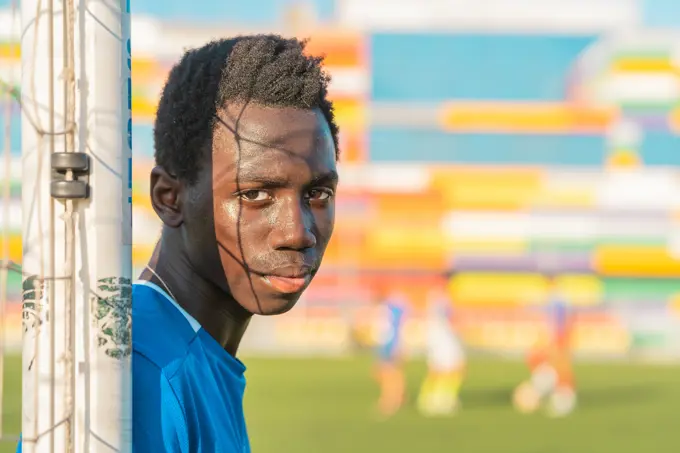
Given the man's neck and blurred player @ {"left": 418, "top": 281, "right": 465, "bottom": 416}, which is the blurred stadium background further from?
the man's neck

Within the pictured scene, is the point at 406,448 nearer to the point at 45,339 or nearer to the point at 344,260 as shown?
the point at 45,339

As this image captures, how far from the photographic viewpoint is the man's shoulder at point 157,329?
5.08 feet

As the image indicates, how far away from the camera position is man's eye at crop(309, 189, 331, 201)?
5.69 ft

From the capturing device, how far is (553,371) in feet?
54.8

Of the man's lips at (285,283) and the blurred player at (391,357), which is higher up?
the man's lips at (285,283)

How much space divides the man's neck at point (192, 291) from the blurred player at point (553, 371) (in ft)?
45.3

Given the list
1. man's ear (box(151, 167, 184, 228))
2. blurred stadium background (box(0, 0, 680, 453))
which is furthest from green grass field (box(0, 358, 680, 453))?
blurred stadium background (box(0, 0, 680, 453))

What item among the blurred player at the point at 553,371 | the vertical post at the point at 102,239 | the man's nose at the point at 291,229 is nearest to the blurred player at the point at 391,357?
the blurred player at the point at 553,371

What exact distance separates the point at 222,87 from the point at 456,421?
12300mm

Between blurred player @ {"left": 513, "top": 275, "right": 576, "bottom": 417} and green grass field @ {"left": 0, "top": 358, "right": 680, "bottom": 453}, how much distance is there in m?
0.30

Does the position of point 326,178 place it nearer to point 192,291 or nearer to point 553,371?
point 192,291

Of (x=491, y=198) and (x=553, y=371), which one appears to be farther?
(x=491, y=198)

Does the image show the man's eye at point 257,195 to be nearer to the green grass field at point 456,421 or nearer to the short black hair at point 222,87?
the short black hair at point 222,87

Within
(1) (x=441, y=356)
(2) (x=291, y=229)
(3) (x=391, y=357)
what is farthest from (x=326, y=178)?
(3) (x=391, y=357)
